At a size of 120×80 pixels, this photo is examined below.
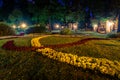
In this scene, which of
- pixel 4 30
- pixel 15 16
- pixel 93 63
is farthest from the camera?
pixel 15 16

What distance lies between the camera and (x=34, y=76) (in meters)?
7.57

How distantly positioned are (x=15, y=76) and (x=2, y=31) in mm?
21796

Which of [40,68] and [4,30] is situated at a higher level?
[4,30]

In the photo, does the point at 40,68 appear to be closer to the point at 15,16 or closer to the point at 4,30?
the point at 4,30

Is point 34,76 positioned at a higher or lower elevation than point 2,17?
lower

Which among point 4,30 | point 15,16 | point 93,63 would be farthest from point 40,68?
point 15,16

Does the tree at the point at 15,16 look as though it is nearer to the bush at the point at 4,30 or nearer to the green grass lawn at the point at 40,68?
the bush at the point at 4,30

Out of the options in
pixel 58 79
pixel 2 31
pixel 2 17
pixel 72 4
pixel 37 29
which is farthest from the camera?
pixel 2 17

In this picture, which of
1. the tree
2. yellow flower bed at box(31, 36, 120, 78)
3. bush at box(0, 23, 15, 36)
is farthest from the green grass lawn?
the tree

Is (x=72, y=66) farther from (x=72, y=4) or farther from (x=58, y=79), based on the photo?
(x=72, y=4)

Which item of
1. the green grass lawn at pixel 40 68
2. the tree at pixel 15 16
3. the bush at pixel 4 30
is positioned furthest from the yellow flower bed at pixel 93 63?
the tree at pixel 15 16

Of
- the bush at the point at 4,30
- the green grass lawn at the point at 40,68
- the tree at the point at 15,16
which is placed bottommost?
the green grass lawn at the point at 40,68

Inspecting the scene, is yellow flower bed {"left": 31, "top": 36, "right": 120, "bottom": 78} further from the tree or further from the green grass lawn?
the tree

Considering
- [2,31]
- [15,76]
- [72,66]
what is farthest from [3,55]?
[2,31]
